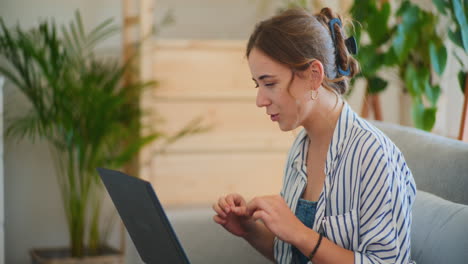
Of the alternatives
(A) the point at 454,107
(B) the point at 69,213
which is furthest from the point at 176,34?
(A) the point at 454,107

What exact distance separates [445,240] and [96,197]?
247 centimetres

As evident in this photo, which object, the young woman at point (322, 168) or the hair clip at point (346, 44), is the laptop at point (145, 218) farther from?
the hair clip at point (346, 44)

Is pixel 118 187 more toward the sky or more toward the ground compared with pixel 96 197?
more toward the sky

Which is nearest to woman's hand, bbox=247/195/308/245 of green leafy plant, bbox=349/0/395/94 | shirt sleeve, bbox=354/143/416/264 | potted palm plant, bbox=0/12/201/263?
shirt sleeve, bbox=354/143/416/264

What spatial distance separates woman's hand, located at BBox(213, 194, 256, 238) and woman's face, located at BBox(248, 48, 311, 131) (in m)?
0.23

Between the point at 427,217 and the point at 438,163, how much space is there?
17cm

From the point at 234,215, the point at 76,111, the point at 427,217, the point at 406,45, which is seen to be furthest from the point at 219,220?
the point at 76,111

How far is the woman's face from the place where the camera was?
4.78 ft

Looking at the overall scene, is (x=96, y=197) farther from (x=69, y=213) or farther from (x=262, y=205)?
(x=262, y=205)

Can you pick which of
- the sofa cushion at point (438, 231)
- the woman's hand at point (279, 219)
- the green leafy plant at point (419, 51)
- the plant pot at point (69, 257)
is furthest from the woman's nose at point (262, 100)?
the plant pot at point (69, 257)

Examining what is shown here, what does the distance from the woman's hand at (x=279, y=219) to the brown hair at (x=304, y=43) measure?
0.99 ft

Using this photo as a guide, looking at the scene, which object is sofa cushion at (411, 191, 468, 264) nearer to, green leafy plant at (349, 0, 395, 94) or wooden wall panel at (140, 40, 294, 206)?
green leafy plant at (349, 0, 395, 94)

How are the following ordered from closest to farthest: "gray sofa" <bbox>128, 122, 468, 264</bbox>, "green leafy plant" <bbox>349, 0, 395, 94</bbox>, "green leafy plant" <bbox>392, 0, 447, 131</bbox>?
"gray sofa" <bbox>128, 122, 468, 264</bbox> → "green leafy plant" <bbox>392, 0, 447, 131</bbox> → "green leafy plant" <bbox>349, 0, 395, 94</bbox>

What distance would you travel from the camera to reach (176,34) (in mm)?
3777
